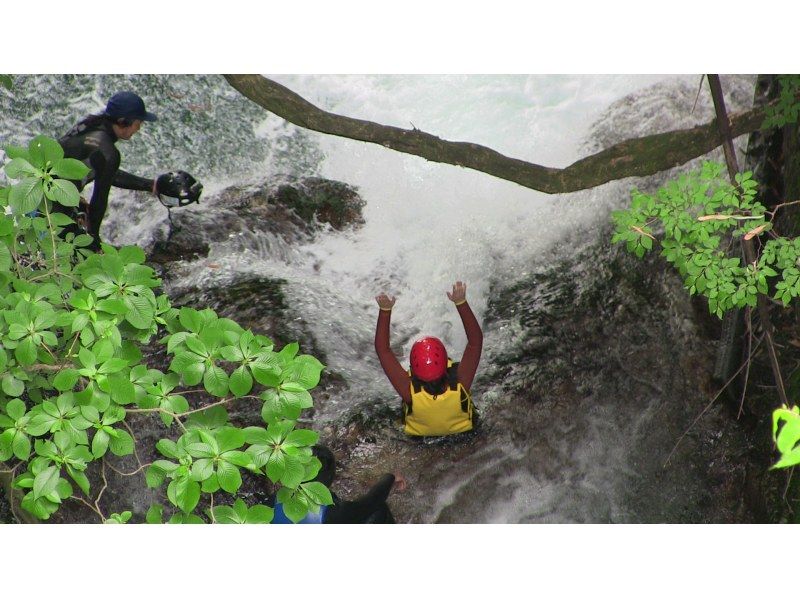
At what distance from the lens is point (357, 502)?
8.41 feet

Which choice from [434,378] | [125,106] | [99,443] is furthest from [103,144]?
[434,378]

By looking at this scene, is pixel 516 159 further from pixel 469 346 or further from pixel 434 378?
pixel 434 378

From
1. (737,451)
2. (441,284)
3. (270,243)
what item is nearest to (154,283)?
(270,243)

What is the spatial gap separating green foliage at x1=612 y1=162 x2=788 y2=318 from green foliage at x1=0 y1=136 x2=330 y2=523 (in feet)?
4.16

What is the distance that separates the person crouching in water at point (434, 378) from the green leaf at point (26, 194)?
113 cm

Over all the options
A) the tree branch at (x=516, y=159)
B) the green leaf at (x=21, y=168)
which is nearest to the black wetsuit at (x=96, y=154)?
the tree branch at (x=516, y=159)

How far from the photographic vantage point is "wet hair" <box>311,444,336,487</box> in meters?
2.55

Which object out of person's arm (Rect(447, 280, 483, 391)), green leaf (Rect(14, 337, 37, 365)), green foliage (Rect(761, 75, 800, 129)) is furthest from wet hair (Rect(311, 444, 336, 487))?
green foliage (Rect(761, 75, 800, 129))

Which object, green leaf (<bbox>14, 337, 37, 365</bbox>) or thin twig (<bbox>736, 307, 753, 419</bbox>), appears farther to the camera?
thin twig (<bbox>736, 307, 753, 419</bbox>)

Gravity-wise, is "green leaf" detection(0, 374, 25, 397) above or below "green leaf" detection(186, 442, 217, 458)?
above

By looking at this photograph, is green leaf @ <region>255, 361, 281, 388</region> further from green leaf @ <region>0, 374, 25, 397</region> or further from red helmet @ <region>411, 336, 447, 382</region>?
red helmet @ <region>411, 336, 447, 382</region>

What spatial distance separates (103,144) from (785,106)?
7.84 feet

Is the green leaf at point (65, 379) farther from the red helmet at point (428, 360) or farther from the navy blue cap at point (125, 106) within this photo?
the navy blue cap at point (125, 106)
